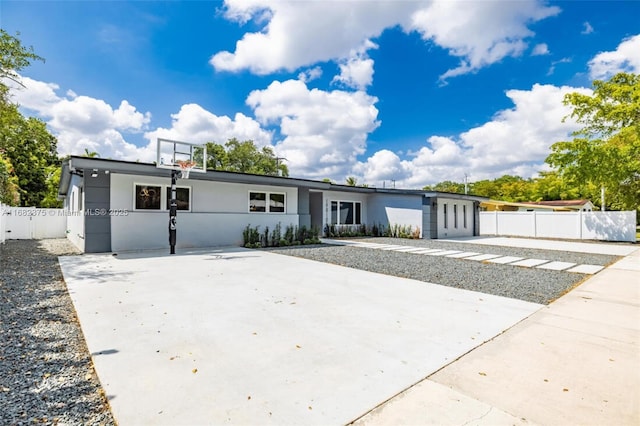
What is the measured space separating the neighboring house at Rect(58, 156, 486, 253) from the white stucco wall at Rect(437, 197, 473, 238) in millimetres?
104

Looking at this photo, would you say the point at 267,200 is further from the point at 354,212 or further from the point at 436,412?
the point at 436,412

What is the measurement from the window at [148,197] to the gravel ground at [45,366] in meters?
5.63

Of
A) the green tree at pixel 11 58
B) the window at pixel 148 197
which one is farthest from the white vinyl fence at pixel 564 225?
the green tree at pixel 11 58

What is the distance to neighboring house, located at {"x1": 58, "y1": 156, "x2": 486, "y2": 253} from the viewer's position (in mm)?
9445

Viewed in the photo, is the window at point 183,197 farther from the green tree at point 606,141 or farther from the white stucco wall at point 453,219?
the green tree at point 606,141

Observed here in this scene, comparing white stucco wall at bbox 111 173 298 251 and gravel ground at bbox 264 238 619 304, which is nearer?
gravel ground at bbox 264 238 619 304

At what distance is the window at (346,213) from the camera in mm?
17223

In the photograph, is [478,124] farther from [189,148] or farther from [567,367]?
[567,367]

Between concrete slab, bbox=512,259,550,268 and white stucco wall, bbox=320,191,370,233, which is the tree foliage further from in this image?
concrete slab, bbox=512,259,550,268

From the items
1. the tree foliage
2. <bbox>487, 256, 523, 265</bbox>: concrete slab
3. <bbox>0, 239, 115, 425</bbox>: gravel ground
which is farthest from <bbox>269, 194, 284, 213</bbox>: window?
the tree foliage

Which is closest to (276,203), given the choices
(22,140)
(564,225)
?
(22,140)

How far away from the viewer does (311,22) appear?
29.7 feet

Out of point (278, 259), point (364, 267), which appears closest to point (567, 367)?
point (364, 267)

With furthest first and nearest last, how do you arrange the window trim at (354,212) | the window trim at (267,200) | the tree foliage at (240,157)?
the tree foliage at (240,157)
the window trim at (354,212)
the window trim at (267,200)
